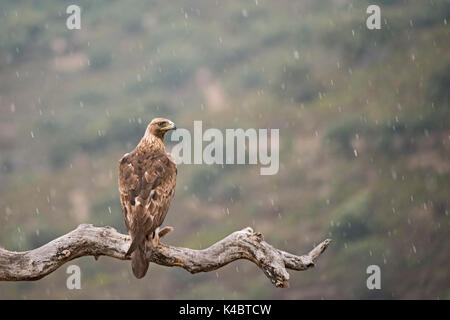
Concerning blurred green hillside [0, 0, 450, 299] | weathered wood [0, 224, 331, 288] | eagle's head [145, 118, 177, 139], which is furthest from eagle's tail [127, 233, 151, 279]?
blurred green hillside [0, 0, 450, 299]

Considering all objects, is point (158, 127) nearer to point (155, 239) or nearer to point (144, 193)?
point (144, 193)

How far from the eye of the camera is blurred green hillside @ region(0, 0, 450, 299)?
32312 mm

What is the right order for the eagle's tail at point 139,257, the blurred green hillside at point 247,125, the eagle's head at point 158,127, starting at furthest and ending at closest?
1. the blurred green hillside at point 247,125
2. the eagle's head at point 158,127
3. the eagle's tail at point 139,257

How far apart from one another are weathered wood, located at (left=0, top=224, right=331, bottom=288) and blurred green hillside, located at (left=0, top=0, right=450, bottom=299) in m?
22.6

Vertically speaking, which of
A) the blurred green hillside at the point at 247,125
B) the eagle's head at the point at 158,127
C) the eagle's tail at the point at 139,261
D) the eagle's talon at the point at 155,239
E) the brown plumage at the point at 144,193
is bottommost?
the eagle's tail at the point at 139,261

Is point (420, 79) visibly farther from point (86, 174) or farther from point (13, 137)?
point (13, 137)

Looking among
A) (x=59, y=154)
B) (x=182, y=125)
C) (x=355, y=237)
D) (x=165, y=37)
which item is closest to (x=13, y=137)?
(x=59, y=154)

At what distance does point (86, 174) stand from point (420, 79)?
17.8 m

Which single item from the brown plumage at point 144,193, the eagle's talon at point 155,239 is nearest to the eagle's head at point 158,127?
the brown plumage at point 144,193

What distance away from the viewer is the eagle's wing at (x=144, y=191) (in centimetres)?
803

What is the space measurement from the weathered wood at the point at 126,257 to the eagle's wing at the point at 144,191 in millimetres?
348

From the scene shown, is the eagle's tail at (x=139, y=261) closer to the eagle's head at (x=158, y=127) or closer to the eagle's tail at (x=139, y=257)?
the eagle's tail at (x=139, y=257)

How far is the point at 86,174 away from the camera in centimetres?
3769

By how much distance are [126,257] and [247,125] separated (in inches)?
1210
